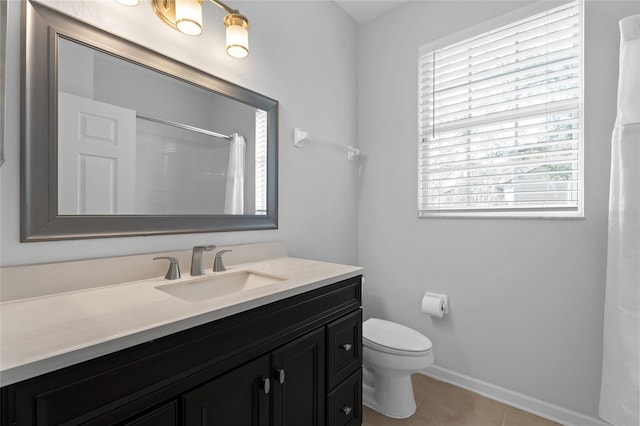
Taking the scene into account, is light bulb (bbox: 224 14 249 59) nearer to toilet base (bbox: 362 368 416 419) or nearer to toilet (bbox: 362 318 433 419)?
toilet (bbox: 362 318 433 419)

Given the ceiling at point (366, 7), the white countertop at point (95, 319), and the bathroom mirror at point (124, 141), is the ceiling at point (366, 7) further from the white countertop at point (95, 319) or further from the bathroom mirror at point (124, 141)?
the white countertop at point (95, 319)

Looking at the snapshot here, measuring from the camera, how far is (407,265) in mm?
2254

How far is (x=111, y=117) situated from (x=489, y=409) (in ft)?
8.00

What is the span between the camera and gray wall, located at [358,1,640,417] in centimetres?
158

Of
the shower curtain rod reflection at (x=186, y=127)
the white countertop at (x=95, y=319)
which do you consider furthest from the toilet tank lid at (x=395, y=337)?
the shower curtain rod reflection at (x=186, y=127)

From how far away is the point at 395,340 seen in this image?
1.75m

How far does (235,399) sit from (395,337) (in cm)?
114

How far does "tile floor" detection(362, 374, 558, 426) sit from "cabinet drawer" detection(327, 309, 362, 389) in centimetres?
56

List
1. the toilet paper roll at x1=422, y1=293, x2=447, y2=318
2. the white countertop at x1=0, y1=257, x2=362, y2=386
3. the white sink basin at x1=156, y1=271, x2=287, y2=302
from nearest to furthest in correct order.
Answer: the white countertop at x1=0, y1=257, x2=362, y2=386, the white sink basin at x1=156, y1=271, x2=287, y2=302, the toilet paper roll at x1=422, y1=293, x2=447, y2=318

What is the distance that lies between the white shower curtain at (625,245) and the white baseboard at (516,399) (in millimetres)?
275

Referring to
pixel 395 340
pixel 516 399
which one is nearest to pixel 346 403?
pixel 395 340

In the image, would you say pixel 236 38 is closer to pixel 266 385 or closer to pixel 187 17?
Result: pixel 187 17

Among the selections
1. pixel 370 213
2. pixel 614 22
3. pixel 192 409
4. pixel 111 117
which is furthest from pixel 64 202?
pixel 614 22

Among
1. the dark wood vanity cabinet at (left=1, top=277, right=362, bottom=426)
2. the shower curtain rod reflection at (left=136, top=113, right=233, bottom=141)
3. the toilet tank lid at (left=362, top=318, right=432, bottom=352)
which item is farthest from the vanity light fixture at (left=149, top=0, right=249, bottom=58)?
the toilet tank lid at (left=362, top=318, right=432, bottom=352)
